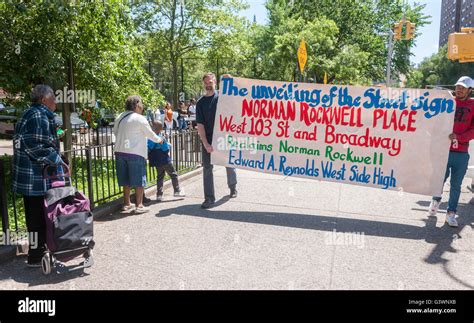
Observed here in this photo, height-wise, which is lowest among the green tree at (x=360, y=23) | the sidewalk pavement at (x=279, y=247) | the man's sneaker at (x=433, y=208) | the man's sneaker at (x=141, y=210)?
the sidewalk pavement at (x=279, y=247)

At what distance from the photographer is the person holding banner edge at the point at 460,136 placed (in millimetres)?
5465

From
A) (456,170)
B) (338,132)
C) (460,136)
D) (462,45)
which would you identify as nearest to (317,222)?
(338,132)

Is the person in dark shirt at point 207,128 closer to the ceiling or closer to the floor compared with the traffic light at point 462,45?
closer to the floor

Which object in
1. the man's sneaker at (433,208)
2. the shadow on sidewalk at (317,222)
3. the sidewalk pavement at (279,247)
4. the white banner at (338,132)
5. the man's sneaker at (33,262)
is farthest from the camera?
the man's sneaker at (433,208)

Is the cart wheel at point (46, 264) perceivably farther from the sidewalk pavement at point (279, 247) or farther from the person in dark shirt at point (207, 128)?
the person in dark shirt at point (207, 128)

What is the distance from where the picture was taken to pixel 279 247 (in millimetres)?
4914

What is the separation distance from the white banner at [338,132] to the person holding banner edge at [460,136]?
3.8 inches

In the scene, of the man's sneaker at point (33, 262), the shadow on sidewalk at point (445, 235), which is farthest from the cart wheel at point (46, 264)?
the shadow on sidewalk at point (445, 235)

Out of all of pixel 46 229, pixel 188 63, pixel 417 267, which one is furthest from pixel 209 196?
pixel 188 63

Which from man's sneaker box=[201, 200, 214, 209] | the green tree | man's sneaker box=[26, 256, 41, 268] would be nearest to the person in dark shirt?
man's sneaker box=[201, 200, 214, 209]

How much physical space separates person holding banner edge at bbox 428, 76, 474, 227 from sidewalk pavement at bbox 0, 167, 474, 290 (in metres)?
0.51

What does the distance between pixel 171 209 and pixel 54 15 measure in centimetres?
410

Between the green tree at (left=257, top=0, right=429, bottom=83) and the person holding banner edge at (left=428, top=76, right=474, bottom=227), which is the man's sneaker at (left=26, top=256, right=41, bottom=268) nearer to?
the person holding banner edge at (left=428, top=76, right=474, bottom=227)

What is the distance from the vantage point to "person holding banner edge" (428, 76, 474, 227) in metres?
5.46
